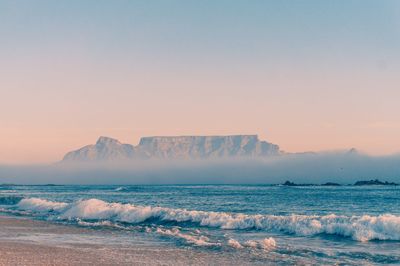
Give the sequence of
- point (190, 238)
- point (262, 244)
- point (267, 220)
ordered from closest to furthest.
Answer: point (262, 244) < point (190, 238) < point (267, 220)

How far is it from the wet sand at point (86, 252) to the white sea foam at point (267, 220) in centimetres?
920

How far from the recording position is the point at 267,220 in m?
32.3

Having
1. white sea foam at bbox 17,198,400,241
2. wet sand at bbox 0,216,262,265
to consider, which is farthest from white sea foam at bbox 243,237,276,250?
white sea foam at bbox 17,198,400,241

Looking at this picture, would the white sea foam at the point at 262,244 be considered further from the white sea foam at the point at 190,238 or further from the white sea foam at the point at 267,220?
A: the white sea foam at the point at 267,220

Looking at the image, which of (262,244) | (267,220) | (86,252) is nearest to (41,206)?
(267,220)

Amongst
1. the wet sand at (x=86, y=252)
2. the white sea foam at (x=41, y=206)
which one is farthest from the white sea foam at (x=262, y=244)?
the white sea foam at (x=41, y=206)

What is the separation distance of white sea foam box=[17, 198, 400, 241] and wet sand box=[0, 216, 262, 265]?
920 centimetres

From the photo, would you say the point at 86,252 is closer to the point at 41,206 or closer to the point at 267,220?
the point at 267,220

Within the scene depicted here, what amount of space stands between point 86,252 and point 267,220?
14.4 m

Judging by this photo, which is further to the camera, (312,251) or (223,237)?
(223,237)

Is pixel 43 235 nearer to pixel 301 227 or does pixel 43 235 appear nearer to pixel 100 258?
pixel 100 258

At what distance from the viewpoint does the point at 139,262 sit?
1828cm

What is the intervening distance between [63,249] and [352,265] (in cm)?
1150

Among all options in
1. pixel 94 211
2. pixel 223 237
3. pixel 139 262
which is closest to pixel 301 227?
pixel 223 237
